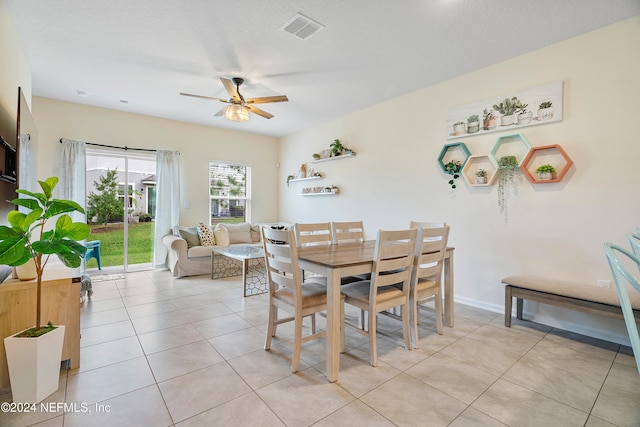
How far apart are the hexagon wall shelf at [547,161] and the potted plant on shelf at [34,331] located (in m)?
3.75

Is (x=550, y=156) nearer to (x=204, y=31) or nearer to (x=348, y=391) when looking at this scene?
(x=348, y=391)

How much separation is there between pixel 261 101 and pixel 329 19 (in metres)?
1.24

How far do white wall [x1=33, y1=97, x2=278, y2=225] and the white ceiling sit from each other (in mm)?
463

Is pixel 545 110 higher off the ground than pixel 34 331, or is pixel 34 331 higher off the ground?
pixel 545 110

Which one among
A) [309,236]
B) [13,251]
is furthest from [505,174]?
[13,251]

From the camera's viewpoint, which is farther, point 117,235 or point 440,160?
point 117,235

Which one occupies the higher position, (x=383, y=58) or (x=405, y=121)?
(x=383, y=58)

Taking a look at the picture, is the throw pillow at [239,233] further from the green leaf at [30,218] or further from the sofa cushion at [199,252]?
the green leaf at [30,218]

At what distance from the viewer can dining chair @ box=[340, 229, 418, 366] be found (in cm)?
215

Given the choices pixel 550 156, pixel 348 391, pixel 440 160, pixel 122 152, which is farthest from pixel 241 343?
pixel 122 152

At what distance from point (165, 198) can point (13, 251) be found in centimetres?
386

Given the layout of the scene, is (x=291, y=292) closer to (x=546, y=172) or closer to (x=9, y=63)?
(x=546, y=172)

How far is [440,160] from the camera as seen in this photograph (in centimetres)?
375

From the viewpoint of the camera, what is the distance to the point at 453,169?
3605 millimetres
